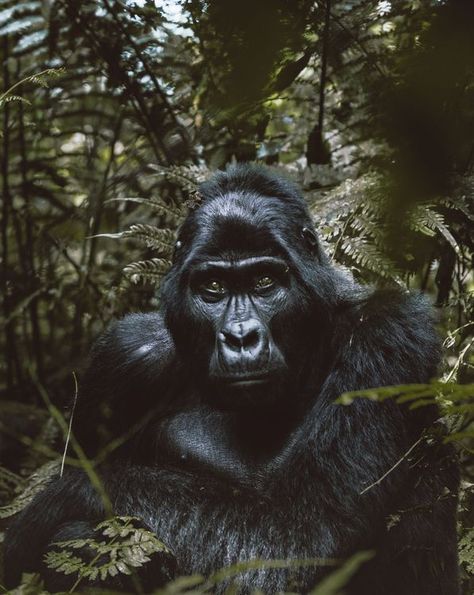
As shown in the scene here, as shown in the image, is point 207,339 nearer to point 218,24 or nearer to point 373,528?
point 373,528

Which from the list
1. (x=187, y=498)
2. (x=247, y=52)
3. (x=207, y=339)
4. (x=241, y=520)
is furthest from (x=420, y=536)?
(x=247, y=52)

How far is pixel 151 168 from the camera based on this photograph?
18.5 feet

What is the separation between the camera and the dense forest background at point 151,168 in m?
3.75

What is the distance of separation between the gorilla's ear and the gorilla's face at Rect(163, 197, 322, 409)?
0.17 m

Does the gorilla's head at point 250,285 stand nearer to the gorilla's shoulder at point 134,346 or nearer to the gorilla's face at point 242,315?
the gorilla's face at point 242,315

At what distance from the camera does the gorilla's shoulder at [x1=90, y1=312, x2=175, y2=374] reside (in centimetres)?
369

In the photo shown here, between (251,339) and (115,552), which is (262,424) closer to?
(251,339)

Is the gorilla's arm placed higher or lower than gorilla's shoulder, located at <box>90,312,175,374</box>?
lower

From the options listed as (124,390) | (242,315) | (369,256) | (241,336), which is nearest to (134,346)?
(124,390)

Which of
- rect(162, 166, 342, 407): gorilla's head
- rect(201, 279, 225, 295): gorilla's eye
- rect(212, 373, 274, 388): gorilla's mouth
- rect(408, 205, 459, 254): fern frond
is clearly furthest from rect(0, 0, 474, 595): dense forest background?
rect(212, 373, 274, 388): gorilla's mouth

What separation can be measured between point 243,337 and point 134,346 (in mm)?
1004

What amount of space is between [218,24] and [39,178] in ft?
15.7

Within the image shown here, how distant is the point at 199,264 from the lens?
3330mm

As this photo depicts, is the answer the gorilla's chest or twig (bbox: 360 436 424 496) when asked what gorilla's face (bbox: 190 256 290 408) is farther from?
twig (bbox: 360 436 424 496)
